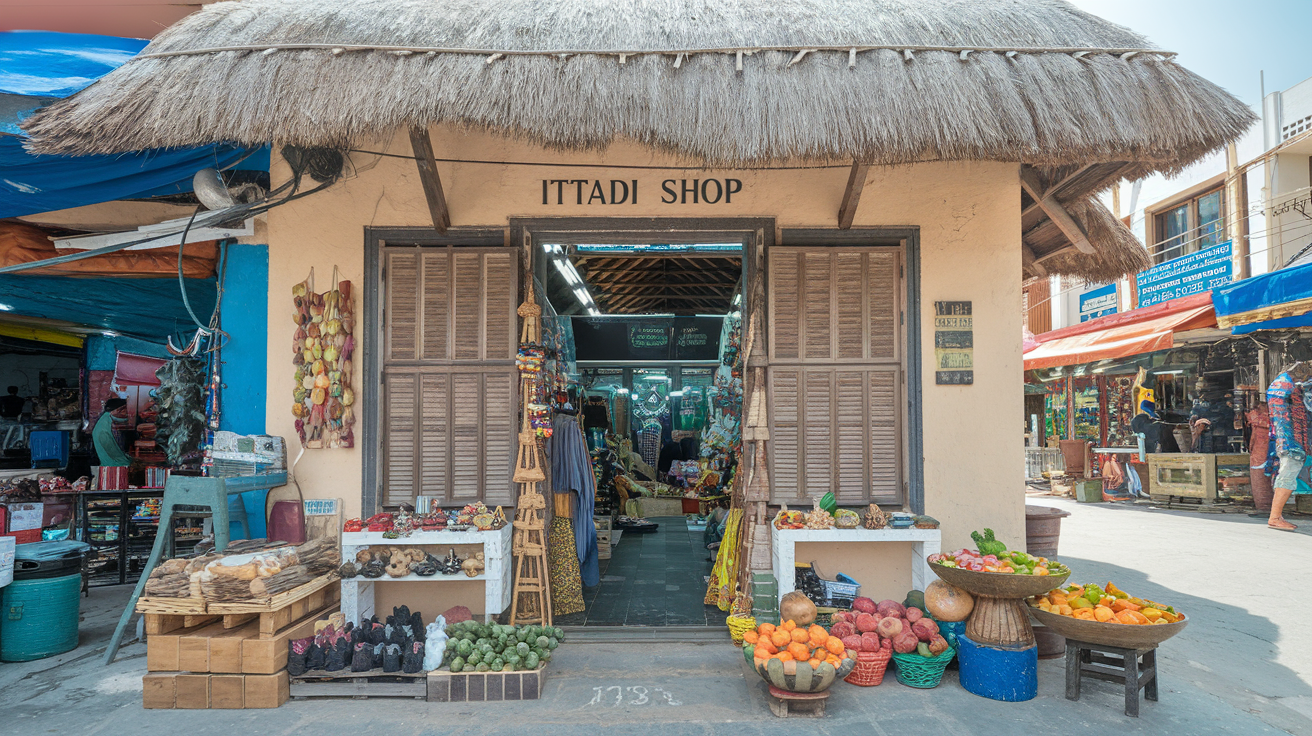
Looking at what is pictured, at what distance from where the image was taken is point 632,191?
501 cm

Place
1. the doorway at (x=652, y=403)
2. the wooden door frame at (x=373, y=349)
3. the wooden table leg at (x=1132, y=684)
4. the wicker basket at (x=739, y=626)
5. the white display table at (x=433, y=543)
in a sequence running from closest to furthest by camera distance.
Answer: the wooden table leg at (x=1132, y=684)
the white display table at (x=433, y=543)
the wicker basket at (x=739, y=626)
the wooden door frame at (x=373, y=349)
the doorway at (x=652, y=403)

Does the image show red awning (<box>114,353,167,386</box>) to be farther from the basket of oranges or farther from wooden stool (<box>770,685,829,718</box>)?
wooden stool (<box>770,685,829,718</box>)

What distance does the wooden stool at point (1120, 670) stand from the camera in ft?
11.6

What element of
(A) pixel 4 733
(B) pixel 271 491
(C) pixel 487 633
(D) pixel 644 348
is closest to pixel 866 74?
(C) pixel 487 633

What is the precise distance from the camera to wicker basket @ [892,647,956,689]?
3867mm

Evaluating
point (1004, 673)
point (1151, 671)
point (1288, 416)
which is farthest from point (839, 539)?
point (1288, 416)

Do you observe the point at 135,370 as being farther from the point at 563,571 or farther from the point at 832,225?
the point at 832,225

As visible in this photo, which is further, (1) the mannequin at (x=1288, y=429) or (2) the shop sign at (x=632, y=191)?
(1) the mannequin at (x=1288, y=429)

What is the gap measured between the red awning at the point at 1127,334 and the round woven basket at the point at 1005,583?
24.2 feet

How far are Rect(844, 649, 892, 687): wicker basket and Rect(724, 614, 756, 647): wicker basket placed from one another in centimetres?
75

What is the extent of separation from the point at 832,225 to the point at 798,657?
294 cm

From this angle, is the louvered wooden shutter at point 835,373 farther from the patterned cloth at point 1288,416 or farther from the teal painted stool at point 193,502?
the patterned cloth at point 1288,416

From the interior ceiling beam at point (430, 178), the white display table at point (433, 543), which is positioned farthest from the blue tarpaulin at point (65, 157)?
the white display table at point (433, 543)

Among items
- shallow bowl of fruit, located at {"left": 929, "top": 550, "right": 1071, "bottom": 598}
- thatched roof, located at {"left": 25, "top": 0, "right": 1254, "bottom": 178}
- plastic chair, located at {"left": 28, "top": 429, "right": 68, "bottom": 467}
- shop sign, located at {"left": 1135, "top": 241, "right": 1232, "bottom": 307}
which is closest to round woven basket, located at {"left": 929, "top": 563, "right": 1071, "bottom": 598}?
shallow bowl of fruit, located at {"left": 929, "top": 550, "right": 1071, "bottom": 598}
